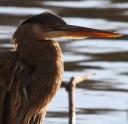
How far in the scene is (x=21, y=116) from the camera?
7.93 m

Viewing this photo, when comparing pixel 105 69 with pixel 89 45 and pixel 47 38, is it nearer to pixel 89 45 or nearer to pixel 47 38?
pixel 89 45

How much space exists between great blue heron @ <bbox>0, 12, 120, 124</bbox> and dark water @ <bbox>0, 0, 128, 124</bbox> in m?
2.40

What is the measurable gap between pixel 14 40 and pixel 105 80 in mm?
3698

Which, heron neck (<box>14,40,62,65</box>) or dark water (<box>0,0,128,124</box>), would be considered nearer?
heron neck (<box>14,40,62,65</box>)

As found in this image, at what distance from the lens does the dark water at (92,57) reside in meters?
10.8

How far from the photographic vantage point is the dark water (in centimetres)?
1084

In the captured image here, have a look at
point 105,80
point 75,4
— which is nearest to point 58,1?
point 75,4

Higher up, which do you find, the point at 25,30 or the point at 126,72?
the point at 25,30

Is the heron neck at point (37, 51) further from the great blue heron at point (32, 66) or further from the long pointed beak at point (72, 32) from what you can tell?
the long pointed beak at point (72, 32)

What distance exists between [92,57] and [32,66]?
4.13 metres

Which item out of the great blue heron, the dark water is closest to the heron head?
the great blue heron

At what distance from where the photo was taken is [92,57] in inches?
471

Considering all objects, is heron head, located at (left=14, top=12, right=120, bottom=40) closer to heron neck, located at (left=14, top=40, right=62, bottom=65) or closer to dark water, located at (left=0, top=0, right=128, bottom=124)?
heron neck, located at (left=14, top=40, right=62, bottom=65)

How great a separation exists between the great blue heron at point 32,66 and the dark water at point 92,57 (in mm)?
2399
